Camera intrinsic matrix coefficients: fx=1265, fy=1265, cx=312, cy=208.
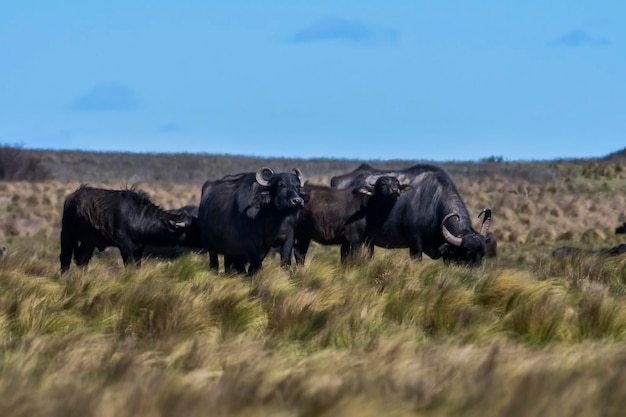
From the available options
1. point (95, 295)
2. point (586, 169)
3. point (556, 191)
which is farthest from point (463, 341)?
point (586, 169)

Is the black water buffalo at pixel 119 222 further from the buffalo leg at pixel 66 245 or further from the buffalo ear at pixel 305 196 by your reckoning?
the buffalo ear at pixel 305 196

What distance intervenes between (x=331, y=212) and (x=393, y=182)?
3.30 ft

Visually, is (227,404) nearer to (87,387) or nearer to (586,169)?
(87,387)

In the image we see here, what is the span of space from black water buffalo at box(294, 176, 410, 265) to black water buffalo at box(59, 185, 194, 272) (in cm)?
181

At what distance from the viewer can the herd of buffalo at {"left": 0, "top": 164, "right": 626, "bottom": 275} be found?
17344 millimetres

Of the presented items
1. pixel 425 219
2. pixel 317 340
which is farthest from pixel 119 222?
pixel 317 340

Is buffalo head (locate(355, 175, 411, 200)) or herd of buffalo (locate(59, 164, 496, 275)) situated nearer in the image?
herd of buffalo (locate(59, 164, 496, 275))

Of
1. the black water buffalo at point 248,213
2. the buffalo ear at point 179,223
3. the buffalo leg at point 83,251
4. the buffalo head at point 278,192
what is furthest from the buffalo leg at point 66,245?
the buffalo head at point 278,192

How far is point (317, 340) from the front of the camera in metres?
9.73

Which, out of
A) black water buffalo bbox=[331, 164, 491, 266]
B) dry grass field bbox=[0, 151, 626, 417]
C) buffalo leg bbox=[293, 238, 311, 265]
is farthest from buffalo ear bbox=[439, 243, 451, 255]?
buffalo leg bbox=[293, 238, 311, 265]

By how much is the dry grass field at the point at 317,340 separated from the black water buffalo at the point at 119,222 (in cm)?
174

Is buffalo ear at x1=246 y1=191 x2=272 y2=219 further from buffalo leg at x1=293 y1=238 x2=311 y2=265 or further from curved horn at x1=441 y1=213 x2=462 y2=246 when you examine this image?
Result: curved horn at x1=441 y1=213 x2=462 y2=246

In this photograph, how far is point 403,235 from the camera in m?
19.0

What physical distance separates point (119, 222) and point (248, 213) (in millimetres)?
2098
